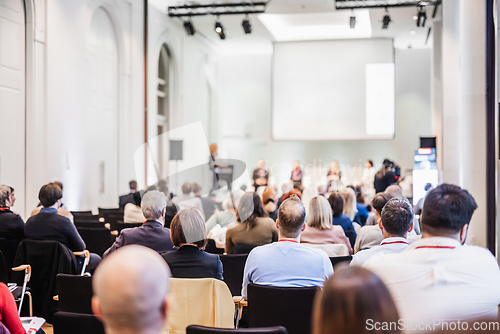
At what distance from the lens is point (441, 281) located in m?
1.76

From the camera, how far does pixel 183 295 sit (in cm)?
241

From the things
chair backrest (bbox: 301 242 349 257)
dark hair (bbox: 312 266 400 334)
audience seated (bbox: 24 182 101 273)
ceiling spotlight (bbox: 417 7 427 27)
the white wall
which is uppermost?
ceiling spotlight (bbox: 417 7 427 27)

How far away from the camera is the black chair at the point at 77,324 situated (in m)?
1.96

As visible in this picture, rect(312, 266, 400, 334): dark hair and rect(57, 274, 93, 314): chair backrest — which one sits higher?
rect(312, 266, 400, 334): dark hair

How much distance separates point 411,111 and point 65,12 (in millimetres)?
11213

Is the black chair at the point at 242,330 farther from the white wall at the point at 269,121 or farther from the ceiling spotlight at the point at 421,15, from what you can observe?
the white wall at the point at 269,121

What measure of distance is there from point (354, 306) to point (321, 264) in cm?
176

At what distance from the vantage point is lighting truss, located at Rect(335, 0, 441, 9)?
11727mm

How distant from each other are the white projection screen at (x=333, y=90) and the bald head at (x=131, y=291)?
14.3 m

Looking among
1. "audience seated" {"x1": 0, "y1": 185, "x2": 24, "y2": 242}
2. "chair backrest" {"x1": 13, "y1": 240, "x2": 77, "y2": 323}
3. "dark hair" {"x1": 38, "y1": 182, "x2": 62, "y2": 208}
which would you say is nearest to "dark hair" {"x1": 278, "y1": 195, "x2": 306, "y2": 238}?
"chair backrest" {"x1": 13, "y1": 240, "x2": 77, "y2": 323}

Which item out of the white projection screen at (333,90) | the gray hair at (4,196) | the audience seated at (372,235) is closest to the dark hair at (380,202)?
the audience seated at (372,235)

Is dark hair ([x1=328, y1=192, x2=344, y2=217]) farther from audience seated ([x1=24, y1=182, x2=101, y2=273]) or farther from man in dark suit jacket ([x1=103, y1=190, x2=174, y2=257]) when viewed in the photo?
audience seated ([x1=24, y1=182, x2=101, y2=273])

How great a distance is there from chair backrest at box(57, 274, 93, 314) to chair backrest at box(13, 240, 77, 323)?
1.09 meters

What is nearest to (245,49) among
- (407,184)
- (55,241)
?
(407,184)
